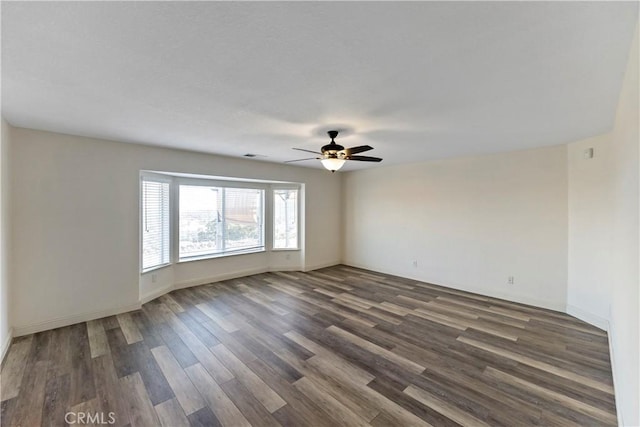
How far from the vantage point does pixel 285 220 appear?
6.38 metres

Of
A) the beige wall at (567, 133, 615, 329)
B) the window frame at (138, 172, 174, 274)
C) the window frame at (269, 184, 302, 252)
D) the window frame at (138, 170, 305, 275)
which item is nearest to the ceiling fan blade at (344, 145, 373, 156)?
the window frame at (138, 170, 305, 275)

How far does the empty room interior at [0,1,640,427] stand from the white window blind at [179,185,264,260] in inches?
1.9

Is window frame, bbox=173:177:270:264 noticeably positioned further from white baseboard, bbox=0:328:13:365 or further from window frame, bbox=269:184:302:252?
white baseboard, bbox=0:328:13:365

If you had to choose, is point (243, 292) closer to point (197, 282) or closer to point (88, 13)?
point (197, 282)

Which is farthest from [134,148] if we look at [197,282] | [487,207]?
[487,207]

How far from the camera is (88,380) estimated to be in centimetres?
232

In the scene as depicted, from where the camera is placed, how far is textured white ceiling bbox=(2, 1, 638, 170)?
4.14 feet

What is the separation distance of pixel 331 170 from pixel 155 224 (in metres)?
3.22

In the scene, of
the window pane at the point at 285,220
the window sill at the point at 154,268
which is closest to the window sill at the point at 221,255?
the window sill at the point at 154,268

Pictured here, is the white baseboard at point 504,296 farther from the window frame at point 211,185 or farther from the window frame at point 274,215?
the window frame at point 211,185

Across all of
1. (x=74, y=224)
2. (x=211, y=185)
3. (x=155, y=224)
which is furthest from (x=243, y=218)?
(x=74, y=224)

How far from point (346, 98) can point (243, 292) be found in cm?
382

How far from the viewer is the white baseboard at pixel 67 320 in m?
3.11

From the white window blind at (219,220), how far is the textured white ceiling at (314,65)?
2319 millimetres
